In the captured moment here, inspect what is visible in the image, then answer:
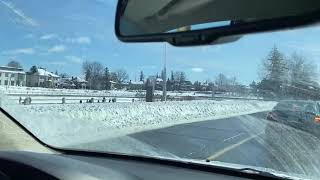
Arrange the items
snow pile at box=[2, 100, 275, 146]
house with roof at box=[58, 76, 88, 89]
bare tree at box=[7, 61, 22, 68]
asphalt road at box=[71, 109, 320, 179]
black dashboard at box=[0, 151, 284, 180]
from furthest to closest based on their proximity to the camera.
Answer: bare tree at box=[7, 61, 22, 68], house with roof at box=[58, 76, 88, 89], snow pile at box=[2, 100, 275, 146], asphalt road at box=[71, 109, 320, 179], black dashboard at box=[0, 151, 284, 180]

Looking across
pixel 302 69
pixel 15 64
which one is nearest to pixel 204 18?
pixel 302 69

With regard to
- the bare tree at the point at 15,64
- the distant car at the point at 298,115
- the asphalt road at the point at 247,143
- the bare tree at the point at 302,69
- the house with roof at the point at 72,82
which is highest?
the bare tree at the point at 15,64

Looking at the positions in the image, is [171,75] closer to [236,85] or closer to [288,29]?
[236,85]

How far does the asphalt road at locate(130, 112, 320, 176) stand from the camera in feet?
23.9

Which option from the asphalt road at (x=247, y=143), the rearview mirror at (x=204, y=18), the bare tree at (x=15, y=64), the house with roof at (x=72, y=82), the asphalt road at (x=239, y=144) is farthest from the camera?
the bare tree at (x=15, y=64)

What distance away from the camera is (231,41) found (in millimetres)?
2414

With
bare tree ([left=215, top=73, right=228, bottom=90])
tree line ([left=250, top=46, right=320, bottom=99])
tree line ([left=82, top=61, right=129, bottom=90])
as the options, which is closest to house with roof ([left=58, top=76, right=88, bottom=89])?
tree line ([left=82, top=61, right=129, bottom=90])

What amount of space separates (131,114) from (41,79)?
9.59ft

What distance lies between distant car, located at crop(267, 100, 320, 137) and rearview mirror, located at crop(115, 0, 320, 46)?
747 cm

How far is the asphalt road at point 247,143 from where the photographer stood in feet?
23.9

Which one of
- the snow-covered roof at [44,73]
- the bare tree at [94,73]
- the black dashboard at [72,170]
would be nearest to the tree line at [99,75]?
the bare tree at [94,73]

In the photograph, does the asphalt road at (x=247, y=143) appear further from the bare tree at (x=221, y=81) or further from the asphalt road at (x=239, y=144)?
the bare tree at (x=221, y=81)

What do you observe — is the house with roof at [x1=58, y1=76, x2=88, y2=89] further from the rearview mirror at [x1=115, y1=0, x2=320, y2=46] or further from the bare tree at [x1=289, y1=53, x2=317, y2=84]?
the rearview mirror at [x1=115, y1=0, x2=320, y2=46]

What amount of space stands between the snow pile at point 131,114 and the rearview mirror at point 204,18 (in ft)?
19.3
